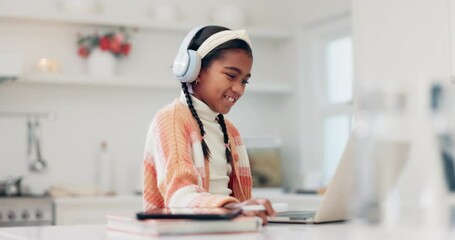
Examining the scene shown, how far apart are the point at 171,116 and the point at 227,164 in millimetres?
198

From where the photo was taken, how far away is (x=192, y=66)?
1935mm

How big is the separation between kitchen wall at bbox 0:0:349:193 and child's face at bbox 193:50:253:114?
318 centimetres

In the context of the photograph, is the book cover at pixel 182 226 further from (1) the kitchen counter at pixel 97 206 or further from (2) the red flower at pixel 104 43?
(2) the red flower at pixel 104 43

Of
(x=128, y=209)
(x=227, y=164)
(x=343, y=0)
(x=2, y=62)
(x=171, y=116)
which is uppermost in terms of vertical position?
(x=343, y=0)

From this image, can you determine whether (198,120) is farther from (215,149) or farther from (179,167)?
(179,167)

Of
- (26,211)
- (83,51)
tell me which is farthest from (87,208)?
(83,51)

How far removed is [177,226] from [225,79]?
0.67 m

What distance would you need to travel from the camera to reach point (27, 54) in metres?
5.01

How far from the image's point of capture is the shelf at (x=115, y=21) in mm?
4859

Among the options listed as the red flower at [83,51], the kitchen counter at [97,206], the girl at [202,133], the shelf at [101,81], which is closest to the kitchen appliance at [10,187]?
the kitchen counter at [97,206]

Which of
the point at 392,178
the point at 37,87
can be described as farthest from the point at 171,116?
the point at 37,87

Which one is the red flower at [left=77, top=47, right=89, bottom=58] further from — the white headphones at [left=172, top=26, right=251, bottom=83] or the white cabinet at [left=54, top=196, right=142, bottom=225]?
the white headphones at [left=172, top=26, right=251, bottom=83]

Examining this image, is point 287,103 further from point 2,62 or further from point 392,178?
point 392,178

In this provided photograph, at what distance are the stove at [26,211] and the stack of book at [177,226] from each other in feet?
10.3
